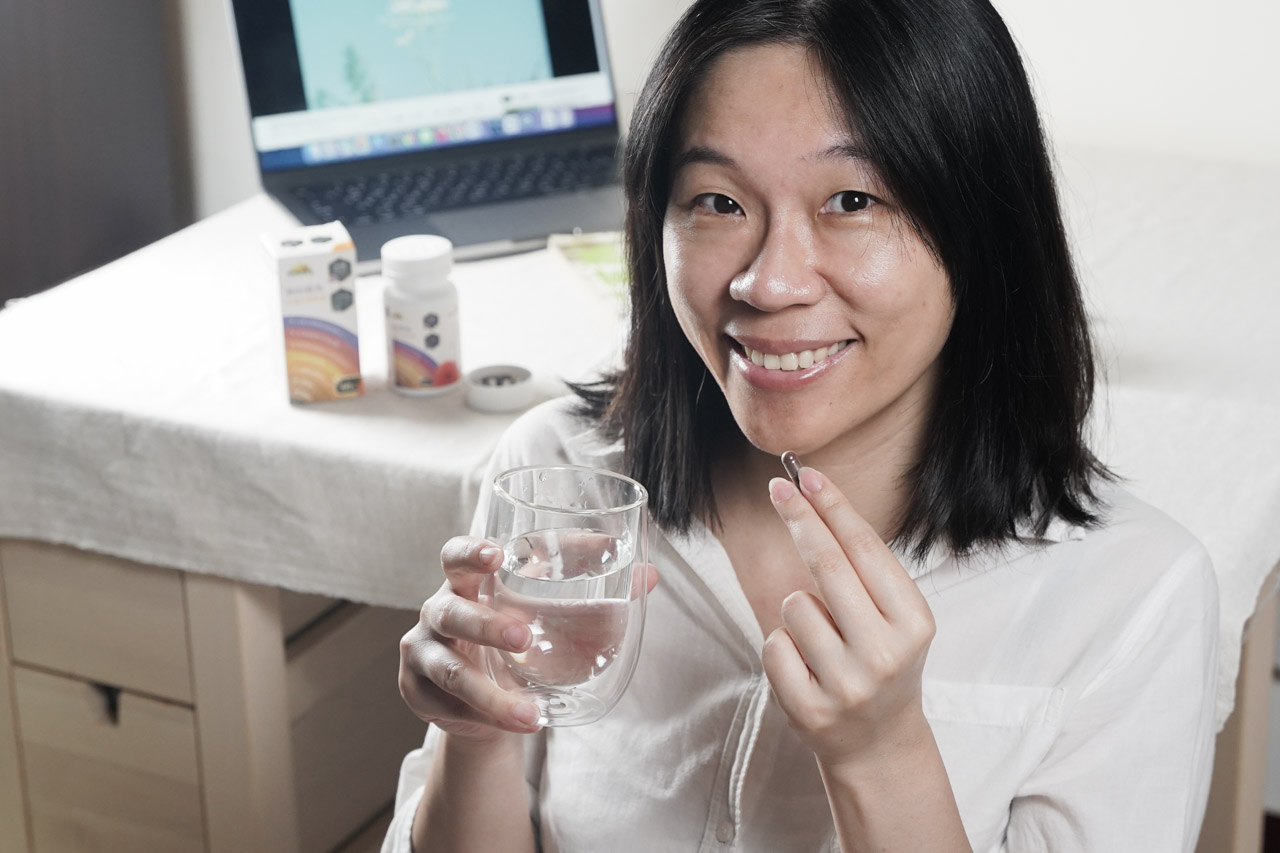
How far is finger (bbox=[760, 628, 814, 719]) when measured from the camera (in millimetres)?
707

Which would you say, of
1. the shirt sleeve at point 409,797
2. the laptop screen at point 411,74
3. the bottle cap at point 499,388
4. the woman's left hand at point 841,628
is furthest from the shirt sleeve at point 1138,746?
the laptop screen at point 411,74

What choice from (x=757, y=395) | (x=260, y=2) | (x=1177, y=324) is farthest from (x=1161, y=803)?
(x=260, y=2)

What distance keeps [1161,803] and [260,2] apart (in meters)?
1.34

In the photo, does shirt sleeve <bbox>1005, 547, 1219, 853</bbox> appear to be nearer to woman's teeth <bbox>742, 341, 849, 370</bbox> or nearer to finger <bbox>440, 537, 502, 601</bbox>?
woman's teeth <bbox>742, 341, 849, 370</bbox>

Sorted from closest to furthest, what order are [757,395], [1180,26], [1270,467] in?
[757,395] → [1270,467] → [1180,26]

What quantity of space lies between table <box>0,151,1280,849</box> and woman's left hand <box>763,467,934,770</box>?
48 cm

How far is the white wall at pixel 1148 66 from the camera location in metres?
1.95

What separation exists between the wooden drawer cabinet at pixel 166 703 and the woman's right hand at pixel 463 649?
0.54 m

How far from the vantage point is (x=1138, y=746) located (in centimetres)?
83

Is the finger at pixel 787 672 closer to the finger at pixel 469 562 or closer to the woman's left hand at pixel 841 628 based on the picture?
the woman's left hand at pixel 841 628

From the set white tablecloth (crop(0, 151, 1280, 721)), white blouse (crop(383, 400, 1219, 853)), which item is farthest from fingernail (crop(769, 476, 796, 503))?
white tablecloth (crop(0, 151, 1280, 721))

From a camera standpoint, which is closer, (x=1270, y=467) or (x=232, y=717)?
(x=1270, y=467)

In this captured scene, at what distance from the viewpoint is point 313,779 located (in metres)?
1.47

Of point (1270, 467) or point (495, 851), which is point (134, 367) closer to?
point (495, 851)
